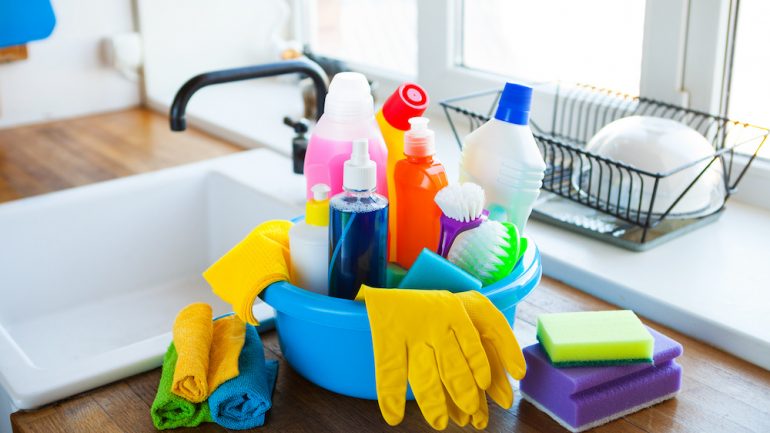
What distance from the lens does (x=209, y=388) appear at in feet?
2.93

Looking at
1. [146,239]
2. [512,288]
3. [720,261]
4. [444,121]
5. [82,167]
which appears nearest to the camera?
[512,288]

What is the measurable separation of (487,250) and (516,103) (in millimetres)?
160

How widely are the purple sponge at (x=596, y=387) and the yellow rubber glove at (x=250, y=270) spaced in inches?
10.5

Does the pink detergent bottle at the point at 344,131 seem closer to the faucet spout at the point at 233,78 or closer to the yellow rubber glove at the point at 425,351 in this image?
the yellow rubber glove at the point at 425,351

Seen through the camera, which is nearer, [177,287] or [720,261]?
[720,261]

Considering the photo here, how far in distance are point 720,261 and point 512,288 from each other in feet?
1.48

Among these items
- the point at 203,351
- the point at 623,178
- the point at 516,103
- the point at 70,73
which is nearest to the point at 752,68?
the point at 623,178

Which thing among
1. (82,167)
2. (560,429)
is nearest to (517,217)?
(560,429)

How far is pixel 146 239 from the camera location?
1.59m

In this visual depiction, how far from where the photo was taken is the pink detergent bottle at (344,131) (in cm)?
93

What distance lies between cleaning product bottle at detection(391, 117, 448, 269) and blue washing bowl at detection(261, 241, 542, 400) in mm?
103

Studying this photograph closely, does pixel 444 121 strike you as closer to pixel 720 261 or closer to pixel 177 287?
pixel 177 287

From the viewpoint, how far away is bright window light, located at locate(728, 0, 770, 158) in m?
1.32

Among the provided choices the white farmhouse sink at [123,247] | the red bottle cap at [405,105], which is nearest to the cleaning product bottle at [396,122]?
the red bottle cap at [405,105]
